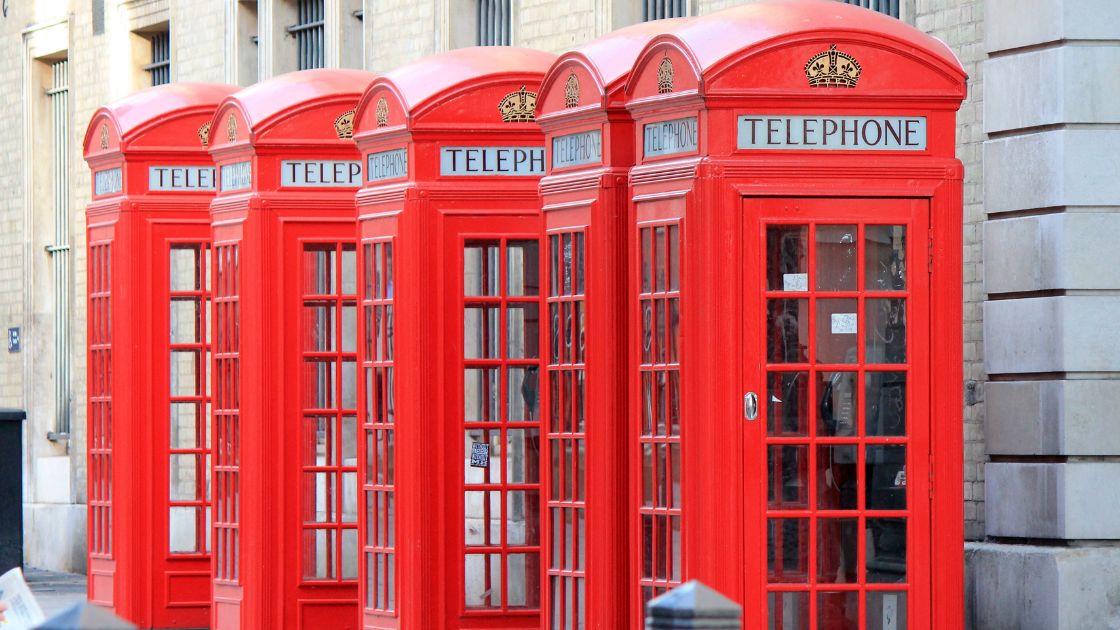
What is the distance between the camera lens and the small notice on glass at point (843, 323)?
8406 mm

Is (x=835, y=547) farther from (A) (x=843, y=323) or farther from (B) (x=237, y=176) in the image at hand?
(B) (x=237, y=176)

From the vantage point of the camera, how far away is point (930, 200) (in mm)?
8438

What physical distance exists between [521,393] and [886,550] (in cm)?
257

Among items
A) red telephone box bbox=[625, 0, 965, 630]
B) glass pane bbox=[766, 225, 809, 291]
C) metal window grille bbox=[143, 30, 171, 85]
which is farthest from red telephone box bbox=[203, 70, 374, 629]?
metal window grille bbox=[143, 30, 171, 85]

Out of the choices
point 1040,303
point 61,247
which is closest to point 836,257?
point 1040,303

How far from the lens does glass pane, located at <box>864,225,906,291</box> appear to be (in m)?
8.40

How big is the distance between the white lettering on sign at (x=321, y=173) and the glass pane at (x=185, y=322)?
189cm

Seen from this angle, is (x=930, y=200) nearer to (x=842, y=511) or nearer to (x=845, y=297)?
(x=845, y=297)

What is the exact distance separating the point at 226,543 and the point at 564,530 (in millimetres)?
3428

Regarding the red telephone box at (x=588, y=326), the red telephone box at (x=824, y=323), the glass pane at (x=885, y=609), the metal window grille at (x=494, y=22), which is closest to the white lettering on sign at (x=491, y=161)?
the red telephone box at (x=588, y=326)

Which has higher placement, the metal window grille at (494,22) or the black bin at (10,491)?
the metal window grille at (494,22)

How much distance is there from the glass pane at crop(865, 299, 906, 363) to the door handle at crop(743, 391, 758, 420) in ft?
1.48

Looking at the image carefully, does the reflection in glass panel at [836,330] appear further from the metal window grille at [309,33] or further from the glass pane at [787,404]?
the metal window grille at [309,33]

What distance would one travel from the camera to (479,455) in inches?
417
